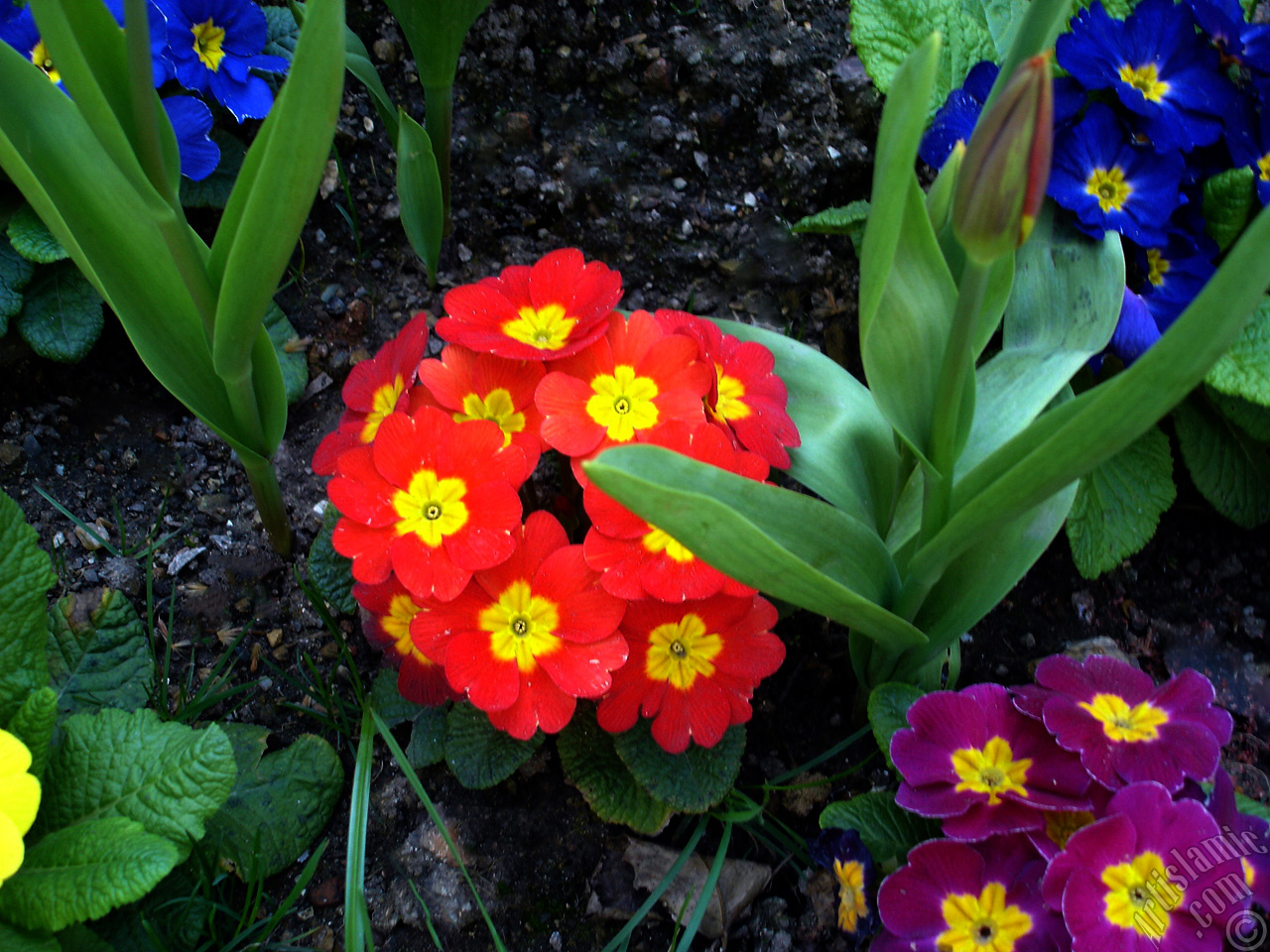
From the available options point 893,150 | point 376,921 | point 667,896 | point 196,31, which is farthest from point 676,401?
point 196,31

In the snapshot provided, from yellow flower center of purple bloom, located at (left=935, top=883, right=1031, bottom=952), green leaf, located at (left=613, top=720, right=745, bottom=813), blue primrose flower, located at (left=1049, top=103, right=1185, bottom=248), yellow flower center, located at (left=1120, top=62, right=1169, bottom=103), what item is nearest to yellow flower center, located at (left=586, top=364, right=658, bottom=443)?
green leaf, located at (left=613, top=720, right=745, bottom=813)

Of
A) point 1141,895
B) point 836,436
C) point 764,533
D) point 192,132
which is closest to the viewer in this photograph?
point 764,533

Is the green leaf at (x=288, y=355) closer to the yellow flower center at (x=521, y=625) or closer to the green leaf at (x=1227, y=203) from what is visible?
the yellow flower center at (x=521, y=625)

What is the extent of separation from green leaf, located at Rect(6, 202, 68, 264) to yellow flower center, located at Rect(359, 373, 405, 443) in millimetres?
678

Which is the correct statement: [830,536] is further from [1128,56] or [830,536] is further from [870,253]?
[1128,56]

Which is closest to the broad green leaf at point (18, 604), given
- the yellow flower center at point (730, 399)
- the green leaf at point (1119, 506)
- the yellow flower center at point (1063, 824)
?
the yellow flower center at point (730, 399)

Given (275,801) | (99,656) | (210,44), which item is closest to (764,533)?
(275,801)

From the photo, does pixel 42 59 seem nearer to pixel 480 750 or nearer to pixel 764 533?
pixel 480 750

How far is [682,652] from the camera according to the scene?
43.9 inches

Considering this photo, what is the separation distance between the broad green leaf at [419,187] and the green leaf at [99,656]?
0.72 m

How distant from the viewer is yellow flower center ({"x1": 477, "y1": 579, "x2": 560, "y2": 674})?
41.9 inches

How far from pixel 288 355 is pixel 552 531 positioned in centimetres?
81

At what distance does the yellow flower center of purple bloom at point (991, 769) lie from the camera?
1067 millimetres

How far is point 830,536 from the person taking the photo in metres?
1.02
